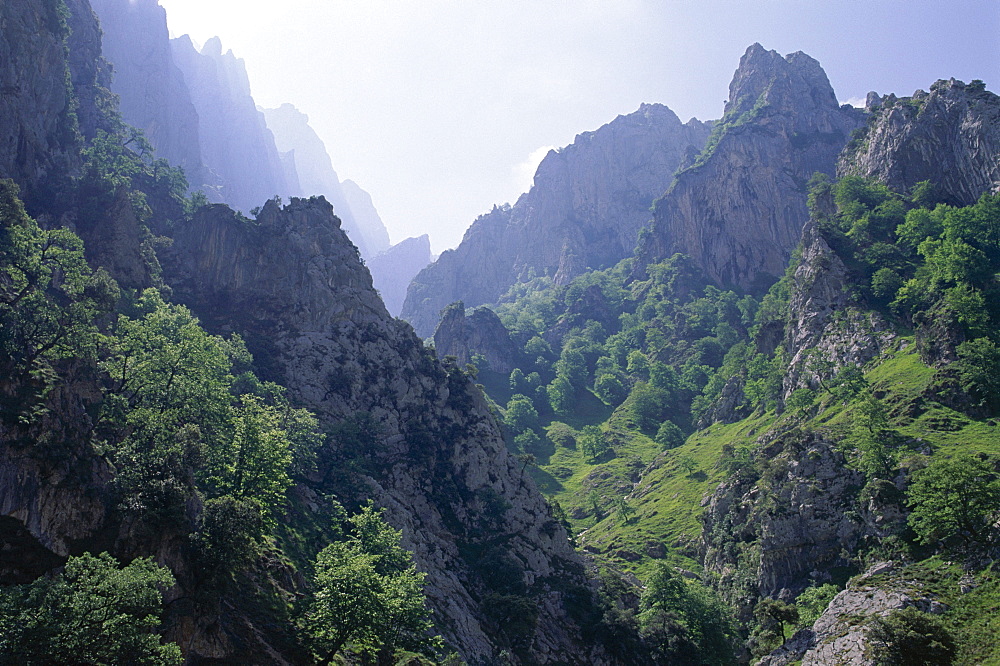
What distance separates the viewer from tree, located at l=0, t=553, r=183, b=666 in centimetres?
2595

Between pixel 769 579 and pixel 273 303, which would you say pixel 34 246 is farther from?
pixel 769 579

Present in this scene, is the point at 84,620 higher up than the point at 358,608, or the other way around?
the point at 84,620

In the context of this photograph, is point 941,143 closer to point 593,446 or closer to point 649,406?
point 649,406

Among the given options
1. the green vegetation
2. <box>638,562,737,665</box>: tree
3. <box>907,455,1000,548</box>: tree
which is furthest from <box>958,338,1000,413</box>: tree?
the green vegetation

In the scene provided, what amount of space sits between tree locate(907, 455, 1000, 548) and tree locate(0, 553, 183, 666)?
65.4 m

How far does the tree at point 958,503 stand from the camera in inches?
2128

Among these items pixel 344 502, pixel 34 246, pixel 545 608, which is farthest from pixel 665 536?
pixel 34 246

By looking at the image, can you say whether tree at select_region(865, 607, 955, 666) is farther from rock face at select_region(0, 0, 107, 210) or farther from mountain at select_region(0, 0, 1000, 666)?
Answer: rock face at select_region(0, 0, 107, 210)

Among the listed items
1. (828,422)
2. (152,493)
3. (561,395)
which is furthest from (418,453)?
(561,395)

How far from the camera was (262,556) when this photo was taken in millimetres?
49906

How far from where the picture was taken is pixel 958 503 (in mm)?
55688

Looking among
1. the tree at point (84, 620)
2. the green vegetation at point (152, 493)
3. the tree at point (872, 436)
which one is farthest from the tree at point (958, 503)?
the tree at point (84, 620)

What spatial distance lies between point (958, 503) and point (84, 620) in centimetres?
6987

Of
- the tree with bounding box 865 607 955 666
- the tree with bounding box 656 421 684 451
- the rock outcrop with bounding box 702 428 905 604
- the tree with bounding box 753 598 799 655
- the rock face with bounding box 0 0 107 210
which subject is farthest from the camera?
the tree with bounding box 656 421 684 451
